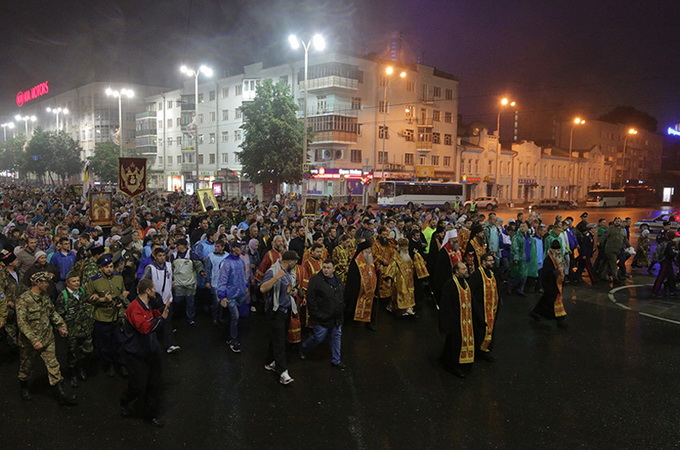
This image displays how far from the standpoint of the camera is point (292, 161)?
37.9 m

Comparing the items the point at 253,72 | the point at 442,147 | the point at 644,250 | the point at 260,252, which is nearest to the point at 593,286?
the point at 644,250

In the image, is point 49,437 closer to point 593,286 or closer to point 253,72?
point 593,286

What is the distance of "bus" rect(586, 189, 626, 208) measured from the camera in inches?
2154

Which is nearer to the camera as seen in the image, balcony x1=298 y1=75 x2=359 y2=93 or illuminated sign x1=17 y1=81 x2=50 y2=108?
balcony x1=298 y1=75 x2=359 y2=93

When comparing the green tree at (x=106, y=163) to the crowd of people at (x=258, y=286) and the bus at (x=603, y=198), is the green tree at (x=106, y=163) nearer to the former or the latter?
the crowd of people at (x=258, y=286)

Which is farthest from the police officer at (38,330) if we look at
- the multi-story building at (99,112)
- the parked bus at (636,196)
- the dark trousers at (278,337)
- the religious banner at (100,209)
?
the multi-story building at (99,112)

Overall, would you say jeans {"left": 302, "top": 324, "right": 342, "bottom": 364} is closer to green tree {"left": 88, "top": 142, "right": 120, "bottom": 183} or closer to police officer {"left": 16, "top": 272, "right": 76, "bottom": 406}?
police officer {"left": 16, "top": 272, "right": 76, "bottom": 406}

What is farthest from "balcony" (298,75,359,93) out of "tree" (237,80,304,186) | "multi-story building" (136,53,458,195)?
"tree" (237,80,304,186)

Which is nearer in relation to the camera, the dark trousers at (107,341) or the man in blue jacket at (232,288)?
the dark trousers at (107,341)

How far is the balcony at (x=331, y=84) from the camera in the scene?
46.7m

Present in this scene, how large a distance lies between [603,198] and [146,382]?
59.2m

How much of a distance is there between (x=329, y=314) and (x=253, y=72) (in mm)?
52525

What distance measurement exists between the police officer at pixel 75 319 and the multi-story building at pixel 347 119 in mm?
33535

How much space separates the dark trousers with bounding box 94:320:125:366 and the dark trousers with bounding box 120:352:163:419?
1.18 meters
